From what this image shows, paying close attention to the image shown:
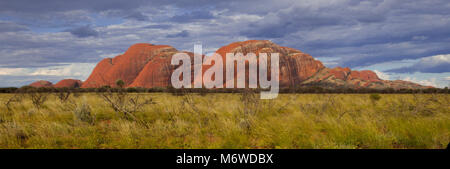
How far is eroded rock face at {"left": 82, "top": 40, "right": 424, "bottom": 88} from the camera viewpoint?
372 ft

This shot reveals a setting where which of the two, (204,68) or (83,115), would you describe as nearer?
(83,115)

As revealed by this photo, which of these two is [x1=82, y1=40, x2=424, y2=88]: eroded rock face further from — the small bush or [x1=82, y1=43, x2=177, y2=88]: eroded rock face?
the small bush

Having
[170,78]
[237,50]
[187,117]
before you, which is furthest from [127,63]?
[187,117]

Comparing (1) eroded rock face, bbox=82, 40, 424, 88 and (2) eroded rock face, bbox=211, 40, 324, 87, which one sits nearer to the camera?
(1) eroded rock face, bbox=82, 40, 424, 88

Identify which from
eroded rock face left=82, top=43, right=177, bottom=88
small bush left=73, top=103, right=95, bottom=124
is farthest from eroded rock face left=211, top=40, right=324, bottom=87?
small bush left=73, top=103, right=95, bottom=124

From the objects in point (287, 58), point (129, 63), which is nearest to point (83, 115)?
point (287, 58)

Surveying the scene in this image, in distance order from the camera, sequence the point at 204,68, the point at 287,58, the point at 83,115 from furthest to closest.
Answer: the point at 287,58, the point at 204,68, the point at 83,115

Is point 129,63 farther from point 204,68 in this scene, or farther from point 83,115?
point 83,115

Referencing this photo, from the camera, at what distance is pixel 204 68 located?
134500mm

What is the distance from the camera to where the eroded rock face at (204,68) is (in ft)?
Result: 372
